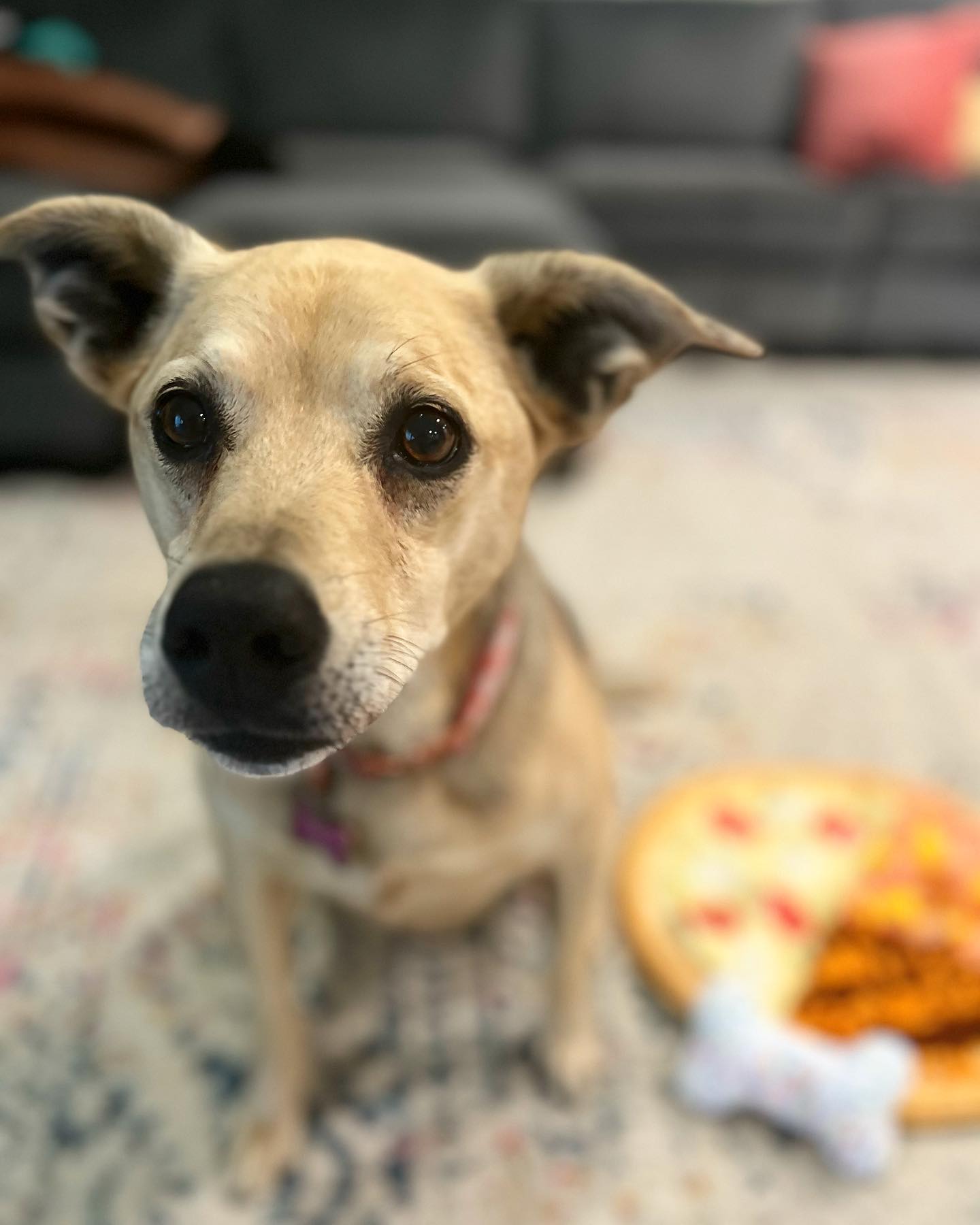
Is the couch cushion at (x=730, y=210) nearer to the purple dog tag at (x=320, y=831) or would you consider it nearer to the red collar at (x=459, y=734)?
the red collar at (x=459, y=734)

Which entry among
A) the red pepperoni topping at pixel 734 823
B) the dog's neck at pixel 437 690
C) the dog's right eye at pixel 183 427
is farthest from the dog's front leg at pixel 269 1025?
the red pepperoni topping at pixel 734 823

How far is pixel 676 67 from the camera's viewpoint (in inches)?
146

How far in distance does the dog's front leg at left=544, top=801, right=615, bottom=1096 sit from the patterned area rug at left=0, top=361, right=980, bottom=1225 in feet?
0.15

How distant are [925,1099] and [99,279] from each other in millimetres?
1288

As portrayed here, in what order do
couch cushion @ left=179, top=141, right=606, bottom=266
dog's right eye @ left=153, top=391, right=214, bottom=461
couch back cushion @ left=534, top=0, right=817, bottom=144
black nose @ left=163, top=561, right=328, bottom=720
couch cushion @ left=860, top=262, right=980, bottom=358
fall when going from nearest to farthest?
black nose @ left=163, top=561, right=328, bottom=720
dog's right eye @ left=153, top=391, right=214, bottom=461
couch cushion @ left=179, top=141, right=606, bottom=266
couch cushion @ left=860, top=262, right=980, bottom=358
couch back cushion @ left=534, top=0, right=817, bottom=144

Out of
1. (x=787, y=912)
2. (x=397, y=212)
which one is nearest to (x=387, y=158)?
(x=397, y=212)

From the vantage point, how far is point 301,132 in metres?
3.58

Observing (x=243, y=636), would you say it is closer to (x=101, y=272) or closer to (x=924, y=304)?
(x=101, y=272)

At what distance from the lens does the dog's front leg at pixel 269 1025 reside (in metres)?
1.04

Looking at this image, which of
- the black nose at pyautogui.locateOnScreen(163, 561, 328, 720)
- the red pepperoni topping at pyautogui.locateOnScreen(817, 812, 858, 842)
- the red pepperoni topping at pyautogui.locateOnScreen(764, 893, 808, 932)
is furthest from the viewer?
the red pepperoni topping at pyautogui.locateOnScreen(817, 812, 858, 842)

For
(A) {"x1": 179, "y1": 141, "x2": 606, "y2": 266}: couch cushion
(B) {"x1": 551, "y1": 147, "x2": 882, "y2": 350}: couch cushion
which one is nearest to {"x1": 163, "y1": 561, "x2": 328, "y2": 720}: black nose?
(A) {"x1": 179, "y1": 141, "x2": 606, "y2": 266}: couch cushion

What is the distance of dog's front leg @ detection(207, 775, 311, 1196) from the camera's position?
104 cm

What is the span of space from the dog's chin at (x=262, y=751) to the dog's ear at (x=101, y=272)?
418mm

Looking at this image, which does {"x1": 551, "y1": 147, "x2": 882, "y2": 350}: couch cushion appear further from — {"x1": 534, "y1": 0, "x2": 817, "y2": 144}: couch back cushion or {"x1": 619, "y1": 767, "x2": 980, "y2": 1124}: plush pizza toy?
{"x1": 619, "y1": 767, "x2": 980, "y2": 1124}: plush pizza toy
